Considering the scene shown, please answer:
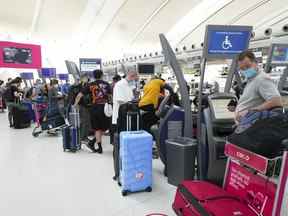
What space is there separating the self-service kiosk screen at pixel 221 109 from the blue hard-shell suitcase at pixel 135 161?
883 mm

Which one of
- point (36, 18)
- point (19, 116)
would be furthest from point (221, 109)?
point (36, 18)

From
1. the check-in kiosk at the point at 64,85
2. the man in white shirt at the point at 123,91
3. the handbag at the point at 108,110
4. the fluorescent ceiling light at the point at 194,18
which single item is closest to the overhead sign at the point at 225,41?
the man in white shirt at the point at 123,91

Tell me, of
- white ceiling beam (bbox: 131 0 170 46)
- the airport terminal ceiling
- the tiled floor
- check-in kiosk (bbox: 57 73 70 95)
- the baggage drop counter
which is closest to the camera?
the tiled floor

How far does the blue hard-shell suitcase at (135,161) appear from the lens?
9.03 feet

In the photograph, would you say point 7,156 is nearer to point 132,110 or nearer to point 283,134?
point 132,110

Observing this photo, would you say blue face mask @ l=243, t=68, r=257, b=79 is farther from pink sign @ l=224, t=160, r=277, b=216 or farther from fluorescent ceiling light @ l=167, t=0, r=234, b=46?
fluorescent ceiling light @ l=167, t=0, r=234, b=46

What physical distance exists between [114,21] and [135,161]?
16831mm

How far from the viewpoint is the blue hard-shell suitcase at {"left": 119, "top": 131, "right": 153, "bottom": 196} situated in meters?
2.75

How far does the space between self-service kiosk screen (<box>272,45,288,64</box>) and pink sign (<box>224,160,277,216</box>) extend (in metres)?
2.19

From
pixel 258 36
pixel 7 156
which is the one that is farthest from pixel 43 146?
pixel 258 36

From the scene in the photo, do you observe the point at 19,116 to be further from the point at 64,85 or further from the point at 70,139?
the point at 64,85

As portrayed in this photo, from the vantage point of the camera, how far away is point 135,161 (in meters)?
2.81

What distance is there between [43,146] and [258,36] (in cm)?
479

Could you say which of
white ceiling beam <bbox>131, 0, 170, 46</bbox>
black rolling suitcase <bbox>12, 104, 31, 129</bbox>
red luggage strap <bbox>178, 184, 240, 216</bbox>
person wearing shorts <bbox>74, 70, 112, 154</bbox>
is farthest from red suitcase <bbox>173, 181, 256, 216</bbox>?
white ceiling beam <bbox>131, 0, 170, 46</bbox>
